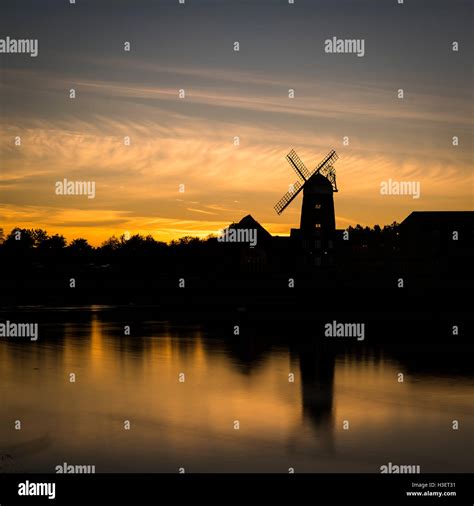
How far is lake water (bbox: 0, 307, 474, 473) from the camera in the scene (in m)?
16.4

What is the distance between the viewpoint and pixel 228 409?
2155cm

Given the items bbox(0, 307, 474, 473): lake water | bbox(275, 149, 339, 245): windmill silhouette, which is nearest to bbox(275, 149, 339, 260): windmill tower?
bbox(275, 149, 339, 245): windmill silhouette

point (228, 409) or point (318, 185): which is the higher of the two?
point (318, 185)

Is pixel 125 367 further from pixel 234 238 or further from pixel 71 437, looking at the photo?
pixel 234 238

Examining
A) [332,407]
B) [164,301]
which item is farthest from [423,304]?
[332,407]
